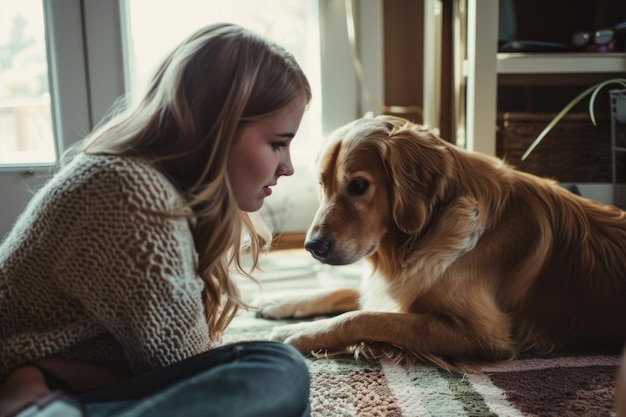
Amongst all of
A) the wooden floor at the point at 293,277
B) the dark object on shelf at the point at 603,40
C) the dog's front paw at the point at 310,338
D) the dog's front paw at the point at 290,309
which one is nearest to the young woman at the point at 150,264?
the dog's front paw at the point at 310,338

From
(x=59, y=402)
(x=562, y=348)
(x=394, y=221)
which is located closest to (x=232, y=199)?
(x=59, y=402)

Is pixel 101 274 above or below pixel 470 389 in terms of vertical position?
above

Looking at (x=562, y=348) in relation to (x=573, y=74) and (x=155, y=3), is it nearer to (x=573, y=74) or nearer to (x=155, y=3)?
(x=573, y=74)

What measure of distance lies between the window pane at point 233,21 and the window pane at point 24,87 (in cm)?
36

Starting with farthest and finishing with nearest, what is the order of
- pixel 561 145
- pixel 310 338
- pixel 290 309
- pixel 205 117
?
pixel 561 145 → pixel 290 309 → pixel 310 338 → pixel 205 117

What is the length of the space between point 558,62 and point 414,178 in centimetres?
94

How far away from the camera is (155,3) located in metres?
2.50

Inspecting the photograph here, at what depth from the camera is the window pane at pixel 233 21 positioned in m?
2.50

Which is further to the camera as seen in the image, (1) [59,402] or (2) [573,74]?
(2) [573,74]

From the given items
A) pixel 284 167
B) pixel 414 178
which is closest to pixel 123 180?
pixel 284 167

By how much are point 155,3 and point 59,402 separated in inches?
82.0

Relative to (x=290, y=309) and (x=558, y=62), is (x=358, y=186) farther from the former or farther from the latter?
(x=558, y=62)

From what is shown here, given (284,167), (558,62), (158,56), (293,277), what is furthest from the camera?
(158,56)

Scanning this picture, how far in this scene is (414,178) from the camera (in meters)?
1.50
